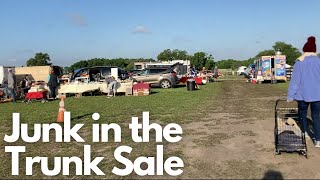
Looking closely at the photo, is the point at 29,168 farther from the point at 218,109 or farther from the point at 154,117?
the point at 218,109

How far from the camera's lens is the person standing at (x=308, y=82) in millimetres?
7133

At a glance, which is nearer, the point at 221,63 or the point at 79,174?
the point at 79,174

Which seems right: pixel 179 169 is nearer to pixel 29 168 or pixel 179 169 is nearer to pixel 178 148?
pixel 178 148

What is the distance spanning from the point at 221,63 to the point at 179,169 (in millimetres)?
137812

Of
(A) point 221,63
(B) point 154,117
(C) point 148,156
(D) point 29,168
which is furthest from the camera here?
(A) point 221,63

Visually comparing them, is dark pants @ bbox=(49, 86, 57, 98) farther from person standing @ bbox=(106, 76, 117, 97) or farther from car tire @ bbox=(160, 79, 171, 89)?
car tire @ bbox=(160, 79, 171, 89)

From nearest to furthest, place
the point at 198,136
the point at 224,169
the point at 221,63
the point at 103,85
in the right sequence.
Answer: the point at 224,169
the point at 198,136
the point at 103,85
the point at 221,63

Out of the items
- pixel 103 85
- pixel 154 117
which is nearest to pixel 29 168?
pixel 154 117

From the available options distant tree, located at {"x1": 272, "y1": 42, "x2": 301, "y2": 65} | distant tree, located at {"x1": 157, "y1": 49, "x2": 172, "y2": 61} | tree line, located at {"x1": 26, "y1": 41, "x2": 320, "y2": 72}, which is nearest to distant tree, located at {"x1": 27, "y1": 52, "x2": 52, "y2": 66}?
tree line, located at {"x1": 26, "y1": 41, "x2": 320, "y2": 72}

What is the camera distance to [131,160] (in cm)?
672

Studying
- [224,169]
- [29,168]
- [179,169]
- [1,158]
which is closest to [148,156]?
[179,169]

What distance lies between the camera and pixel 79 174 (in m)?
5.99

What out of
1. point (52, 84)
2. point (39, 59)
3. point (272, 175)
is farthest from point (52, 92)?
point (39, 59)

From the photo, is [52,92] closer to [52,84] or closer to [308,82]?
[52,84]
